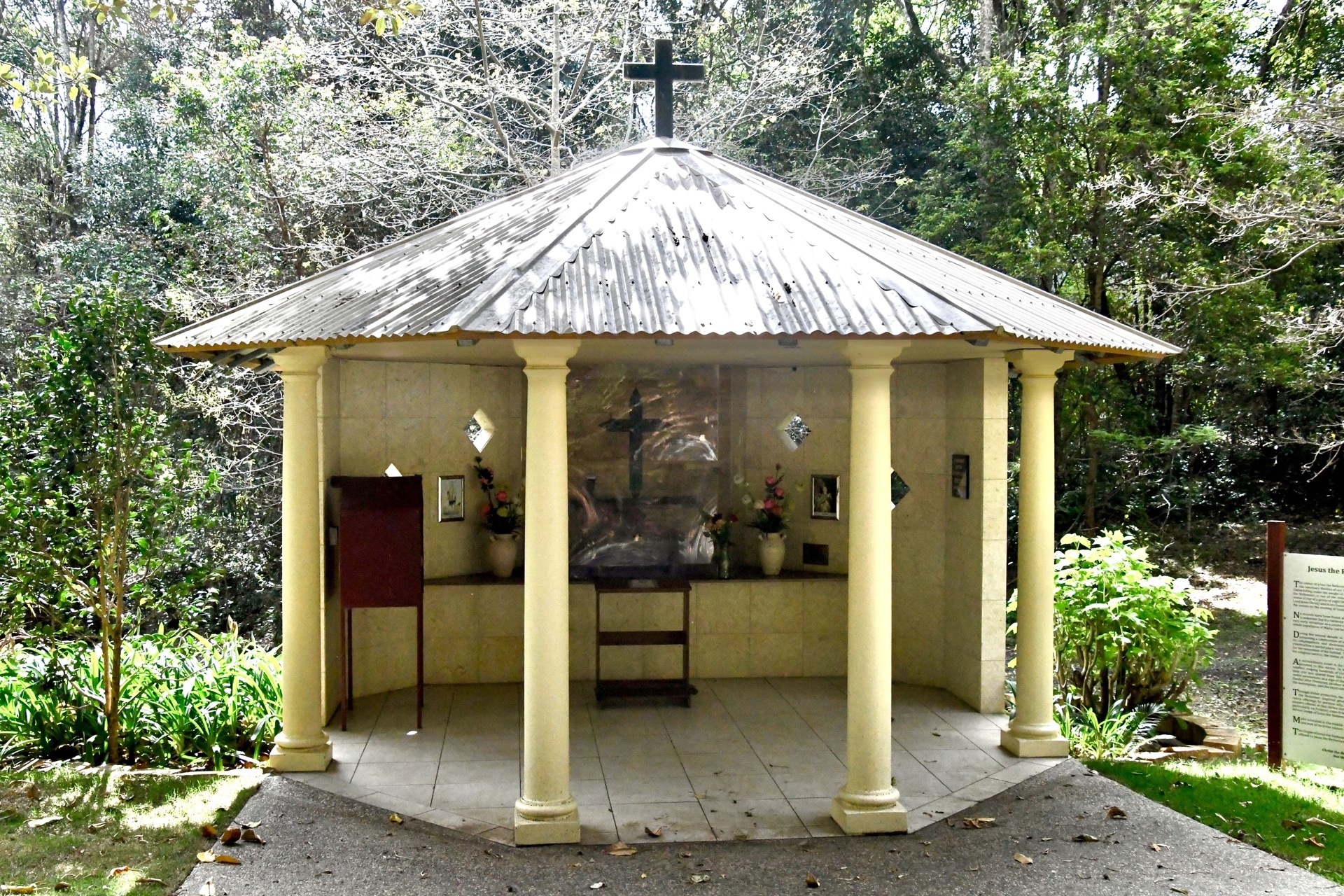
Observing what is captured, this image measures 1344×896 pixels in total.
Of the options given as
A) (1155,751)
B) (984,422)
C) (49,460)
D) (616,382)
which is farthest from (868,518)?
(49,460)

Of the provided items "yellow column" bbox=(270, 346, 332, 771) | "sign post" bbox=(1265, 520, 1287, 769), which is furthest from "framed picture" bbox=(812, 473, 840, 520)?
"yellow column" bbox=(270, 346, 332, 771)

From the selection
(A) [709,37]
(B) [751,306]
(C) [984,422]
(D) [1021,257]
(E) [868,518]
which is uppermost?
(A) [709,37]

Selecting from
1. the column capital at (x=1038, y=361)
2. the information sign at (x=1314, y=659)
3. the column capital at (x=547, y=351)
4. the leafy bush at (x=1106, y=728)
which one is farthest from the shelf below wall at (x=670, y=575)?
the column capital at (x=547, y=351)

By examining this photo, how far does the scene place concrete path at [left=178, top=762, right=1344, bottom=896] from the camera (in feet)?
17.3

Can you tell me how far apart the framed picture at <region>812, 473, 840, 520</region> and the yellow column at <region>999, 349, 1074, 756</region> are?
2.52 metres

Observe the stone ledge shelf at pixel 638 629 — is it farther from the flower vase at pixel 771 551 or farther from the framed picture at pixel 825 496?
the framed picture at pixel 825 496

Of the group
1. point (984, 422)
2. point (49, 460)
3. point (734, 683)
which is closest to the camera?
point (49, 460)

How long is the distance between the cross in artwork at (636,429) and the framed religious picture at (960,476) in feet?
8.42

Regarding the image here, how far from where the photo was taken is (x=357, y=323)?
5754 mm

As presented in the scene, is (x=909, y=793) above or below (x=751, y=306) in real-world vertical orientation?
below

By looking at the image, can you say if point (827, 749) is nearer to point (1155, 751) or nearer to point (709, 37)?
point (1155, 751)

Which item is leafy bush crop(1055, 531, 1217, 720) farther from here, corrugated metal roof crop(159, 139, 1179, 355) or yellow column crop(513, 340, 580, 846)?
yellow column crop(513, 340, 580, 846)

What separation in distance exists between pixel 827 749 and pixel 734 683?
187cm

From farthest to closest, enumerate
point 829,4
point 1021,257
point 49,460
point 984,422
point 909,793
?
point 829,4
point 1021,257
point 984,422
point 49,460
point 909,793
